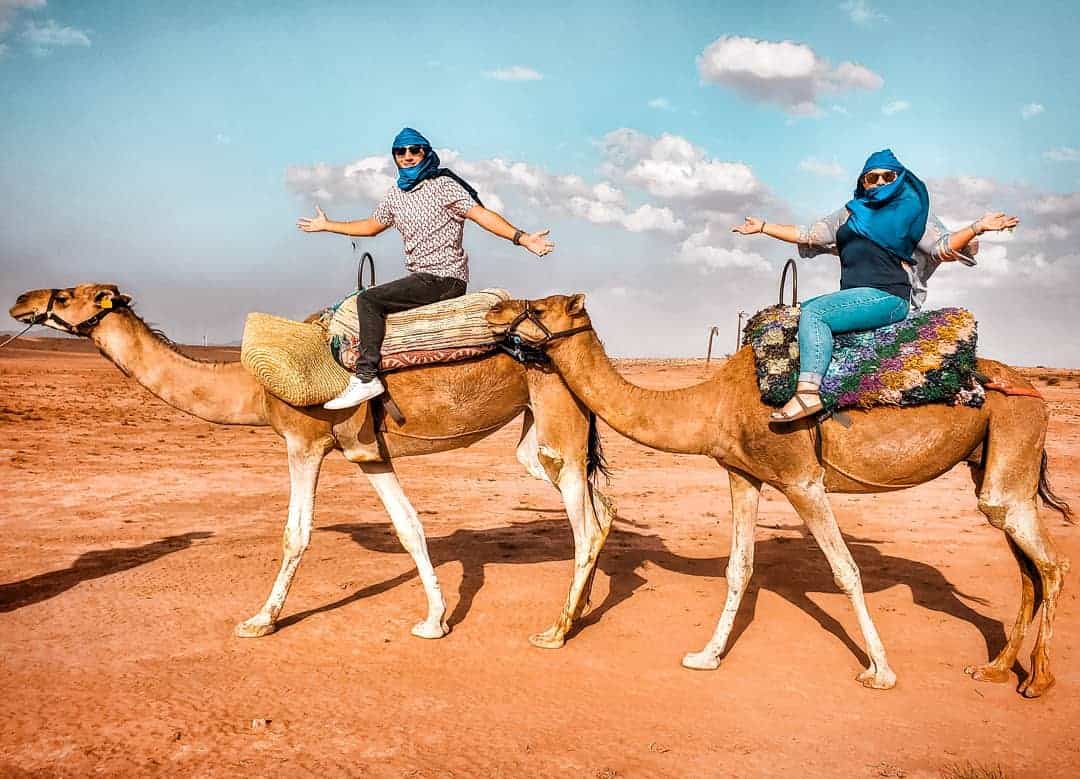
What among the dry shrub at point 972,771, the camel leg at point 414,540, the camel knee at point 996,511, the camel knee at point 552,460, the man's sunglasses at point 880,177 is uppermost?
the man's sunglasses at point 880,177

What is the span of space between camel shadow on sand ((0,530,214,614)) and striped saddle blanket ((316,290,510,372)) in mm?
3921

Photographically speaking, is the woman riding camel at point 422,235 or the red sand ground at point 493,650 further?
the woman riding camel at point 422,235

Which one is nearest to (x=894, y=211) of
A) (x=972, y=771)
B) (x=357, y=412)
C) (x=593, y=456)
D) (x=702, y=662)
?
(x=593, y=456)

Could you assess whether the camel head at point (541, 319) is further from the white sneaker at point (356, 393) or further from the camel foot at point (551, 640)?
the camel foot at point (551, 640)

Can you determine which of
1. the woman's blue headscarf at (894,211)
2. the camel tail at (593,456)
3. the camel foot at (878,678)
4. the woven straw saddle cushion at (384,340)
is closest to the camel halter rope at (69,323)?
the woven straw saddle cushion at (384,340)

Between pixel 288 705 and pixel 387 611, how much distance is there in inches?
82.1

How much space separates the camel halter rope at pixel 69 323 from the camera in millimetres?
6906

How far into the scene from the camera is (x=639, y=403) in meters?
6.48

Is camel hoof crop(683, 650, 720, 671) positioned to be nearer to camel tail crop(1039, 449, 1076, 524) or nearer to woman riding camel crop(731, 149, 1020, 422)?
woman riding camel crop(731, 149, 1020, 422)

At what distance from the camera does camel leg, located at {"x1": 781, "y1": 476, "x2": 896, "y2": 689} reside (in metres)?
6.14

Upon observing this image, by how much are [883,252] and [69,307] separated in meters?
6.43

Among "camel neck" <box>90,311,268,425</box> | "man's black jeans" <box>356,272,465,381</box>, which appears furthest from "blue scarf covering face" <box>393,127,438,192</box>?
"camel neck" <box>90,311,268,425</box>

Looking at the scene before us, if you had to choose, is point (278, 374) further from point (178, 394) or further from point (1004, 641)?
→ point (1004, 641)

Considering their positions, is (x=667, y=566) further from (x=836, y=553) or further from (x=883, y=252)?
(x=883, y=252)
